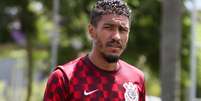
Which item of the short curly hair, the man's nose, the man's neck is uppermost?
the short curly hair

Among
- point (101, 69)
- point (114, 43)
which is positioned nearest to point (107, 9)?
point (114, 43)

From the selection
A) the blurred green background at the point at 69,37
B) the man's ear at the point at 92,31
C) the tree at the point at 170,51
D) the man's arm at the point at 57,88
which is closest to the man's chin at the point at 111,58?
the man's ear at the point at 92,31

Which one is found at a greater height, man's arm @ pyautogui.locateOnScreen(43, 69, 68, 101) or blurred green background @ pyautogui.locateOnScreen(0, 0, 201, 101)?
man's arm @ pyautogui.locateOnScreen(43, 69, 68, 101)

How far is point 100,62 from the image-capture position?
144 inches

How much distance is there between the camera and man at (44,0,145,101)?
354 centimetres

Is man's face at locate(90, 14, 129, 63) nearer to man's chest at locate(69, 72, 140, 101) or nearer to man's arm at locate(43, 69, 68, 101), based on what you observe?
man's chest at locate(69, 72, 140, 101)

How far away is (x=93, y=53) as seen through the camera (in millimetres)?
3680

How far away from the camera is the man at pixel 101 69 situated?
3537 mm

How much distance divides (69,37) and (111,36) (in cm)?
1460

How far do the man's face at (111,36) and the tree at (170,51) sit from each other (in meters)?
5.94

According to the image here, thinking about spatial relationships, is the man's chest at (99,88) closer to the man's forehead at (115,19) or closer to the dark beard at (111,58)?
the dark beard at (111,58)

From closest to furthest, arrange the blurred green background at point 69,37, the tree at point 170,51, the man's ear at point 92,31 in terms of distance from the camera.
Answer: the man's ear at point 92,31
the tree at point 170,51
the blurred green background at point 69,37

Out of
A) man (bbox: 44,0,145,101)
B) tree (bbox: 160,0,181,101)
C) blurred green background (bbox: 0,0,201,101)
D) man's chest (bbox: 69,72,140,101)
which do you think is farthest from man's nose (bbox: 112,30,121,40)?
blurred green background (bbox: 0,0,201,101)

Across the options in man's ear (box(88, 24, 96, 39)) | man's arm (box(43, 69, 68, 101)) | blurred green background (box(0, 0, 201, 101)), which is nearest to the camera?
man's arm (box(43, 69, 68, 101))
